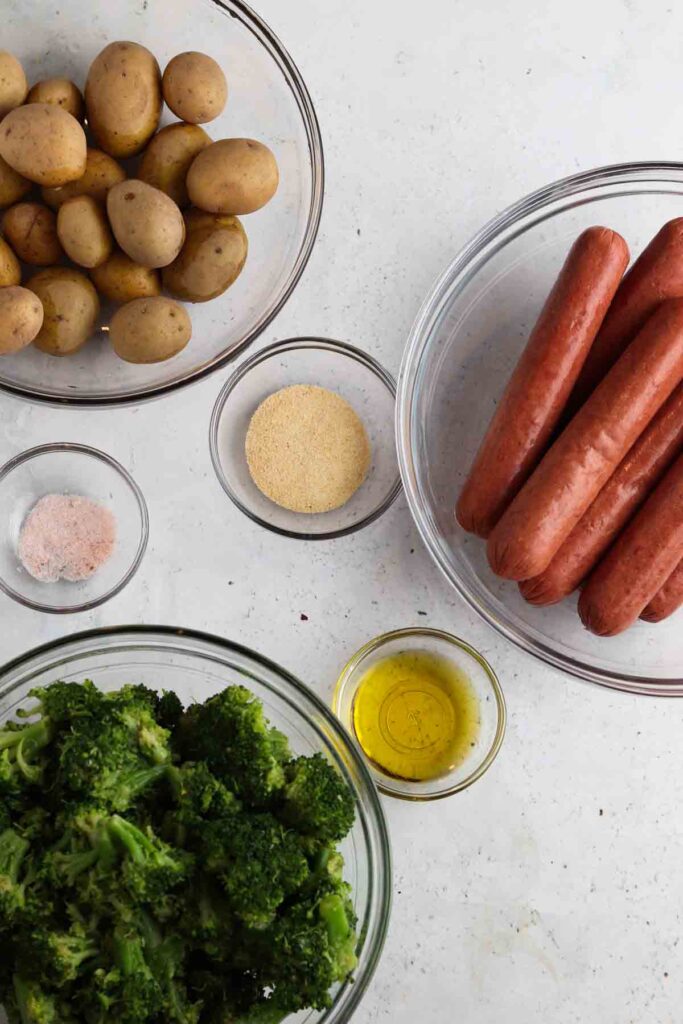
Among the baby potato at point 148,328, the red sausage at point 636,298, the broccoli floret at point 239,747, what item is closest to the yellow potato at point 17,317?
the baby potato at point 148,328

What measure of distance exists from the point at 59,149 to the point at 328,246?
1.48ft

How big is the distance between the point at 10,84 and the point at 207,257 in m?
0.34

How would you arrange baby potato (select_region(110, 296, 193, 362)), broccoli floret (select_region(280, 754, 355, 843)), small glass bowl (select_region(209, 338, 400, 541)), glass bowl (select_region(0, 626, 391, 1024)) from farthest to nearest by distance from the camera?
small glass bowl (select_region(209, 338, 400, 541)), baby potato (select_region(110, 296, 193, 362)), glass bowl (select_region(0, 626, 391, 1024)), broccoli floret (select_region(280, 754, 355, 843))

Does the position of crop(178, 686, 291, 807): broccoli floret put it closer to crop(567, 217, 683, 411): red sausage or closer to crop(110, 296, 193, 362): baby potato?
crop(110, 296, 193, 362): baby potato

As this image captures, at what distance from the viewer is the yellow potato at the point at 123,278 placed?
1.40 meters

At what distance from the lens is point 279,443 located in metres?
1.59

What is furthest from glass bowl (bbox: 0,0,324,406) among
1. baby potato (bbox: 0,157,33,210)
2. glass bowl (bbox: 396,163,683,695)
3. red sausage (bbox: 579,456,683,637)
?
red sausage (bbox: 579,456,683,637)

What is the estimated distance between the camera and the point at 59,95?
1.37 m

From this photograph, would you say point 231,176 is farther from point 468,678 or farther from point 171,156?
point 468,678

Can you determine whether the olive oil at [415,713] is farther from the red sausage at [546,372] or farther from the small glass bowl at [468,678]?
the red sausage at [546,372]

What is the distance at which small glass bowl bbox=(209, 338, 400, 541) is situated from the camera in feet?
5.21

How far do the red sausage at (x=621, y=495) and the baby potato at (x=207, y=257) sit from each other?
2.08ft

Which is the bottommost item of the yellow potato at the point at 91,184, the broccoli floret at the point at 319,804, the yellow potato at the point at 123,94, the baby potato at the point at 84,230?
the broccoli floret at the point at 319,804

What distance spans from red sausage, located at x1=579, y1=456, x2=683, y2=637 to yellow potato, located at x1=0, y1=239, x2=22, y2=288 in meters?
0.95
